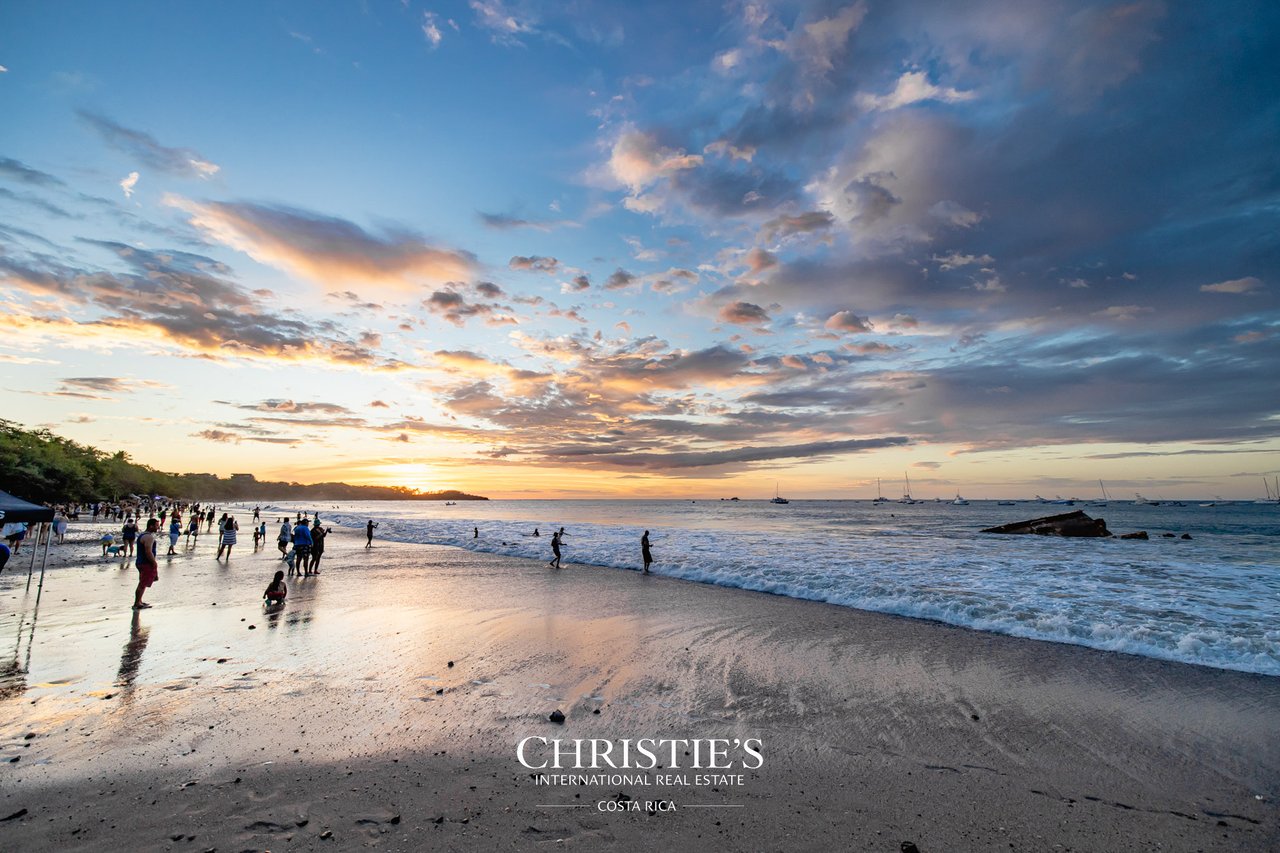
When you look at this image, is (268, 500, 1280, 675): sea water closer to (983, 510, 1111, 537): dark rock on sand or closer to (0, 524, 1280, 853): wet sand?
(0, 524, 1280, 853): wet sand

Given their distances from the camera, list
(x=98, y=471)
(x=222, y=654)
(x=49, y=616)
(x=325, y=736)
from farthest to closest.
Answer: (x=98, y=471), (x=49, y=616), (x=222, y=654), (x=325, y=736)

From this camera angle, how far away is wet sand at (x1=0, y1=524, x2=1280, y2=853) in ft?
15.3

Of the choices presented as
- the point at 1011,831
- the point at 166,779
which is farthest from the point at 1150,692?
the point at 166,779

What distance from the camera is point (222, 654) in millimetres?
9688

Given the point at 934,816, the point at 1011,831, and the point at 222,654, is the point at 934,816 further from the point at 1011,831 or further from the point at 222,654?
the point at 222,654

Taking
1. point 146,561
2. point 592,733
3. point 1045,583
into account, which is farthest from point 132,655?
point 1045,583

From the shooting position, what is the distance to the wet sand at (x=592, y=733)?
4672mm

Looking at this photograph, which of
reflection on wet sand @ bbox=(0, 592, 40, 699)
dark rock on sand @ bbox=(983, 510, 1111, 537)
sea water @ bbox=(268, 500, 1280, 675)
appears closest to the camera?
reflection on wet sand @ bbox=(0, 592, 40, 699)

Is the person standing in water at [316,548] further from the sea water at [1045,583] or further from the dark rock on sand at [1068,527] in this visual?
the dark rock on sand at [1068,527]

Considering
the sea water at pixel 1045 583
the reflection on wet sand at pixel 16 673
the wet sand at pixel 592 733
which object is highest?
the reflection on wet sand at pixel 16 673

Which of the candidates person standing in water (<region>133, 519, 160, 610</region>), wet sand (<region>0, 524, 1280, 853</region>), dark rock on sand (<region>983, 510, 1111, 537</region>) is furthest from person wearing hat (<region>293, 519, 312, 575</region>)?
dark rock on sand (<region>983, 510, 1111, 537</region>)

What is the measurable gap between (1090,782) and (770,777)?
12.1 feet

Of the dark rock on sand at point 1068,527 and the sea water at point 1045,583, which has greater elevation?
the dark rock on sand at point 1068,527

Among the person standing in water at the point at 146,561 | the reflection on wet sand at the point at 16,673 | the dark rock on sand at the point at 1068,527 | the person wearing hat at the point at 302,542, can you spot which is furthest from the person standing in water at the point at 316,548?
the dark rock on sand at the point at 1068,527
